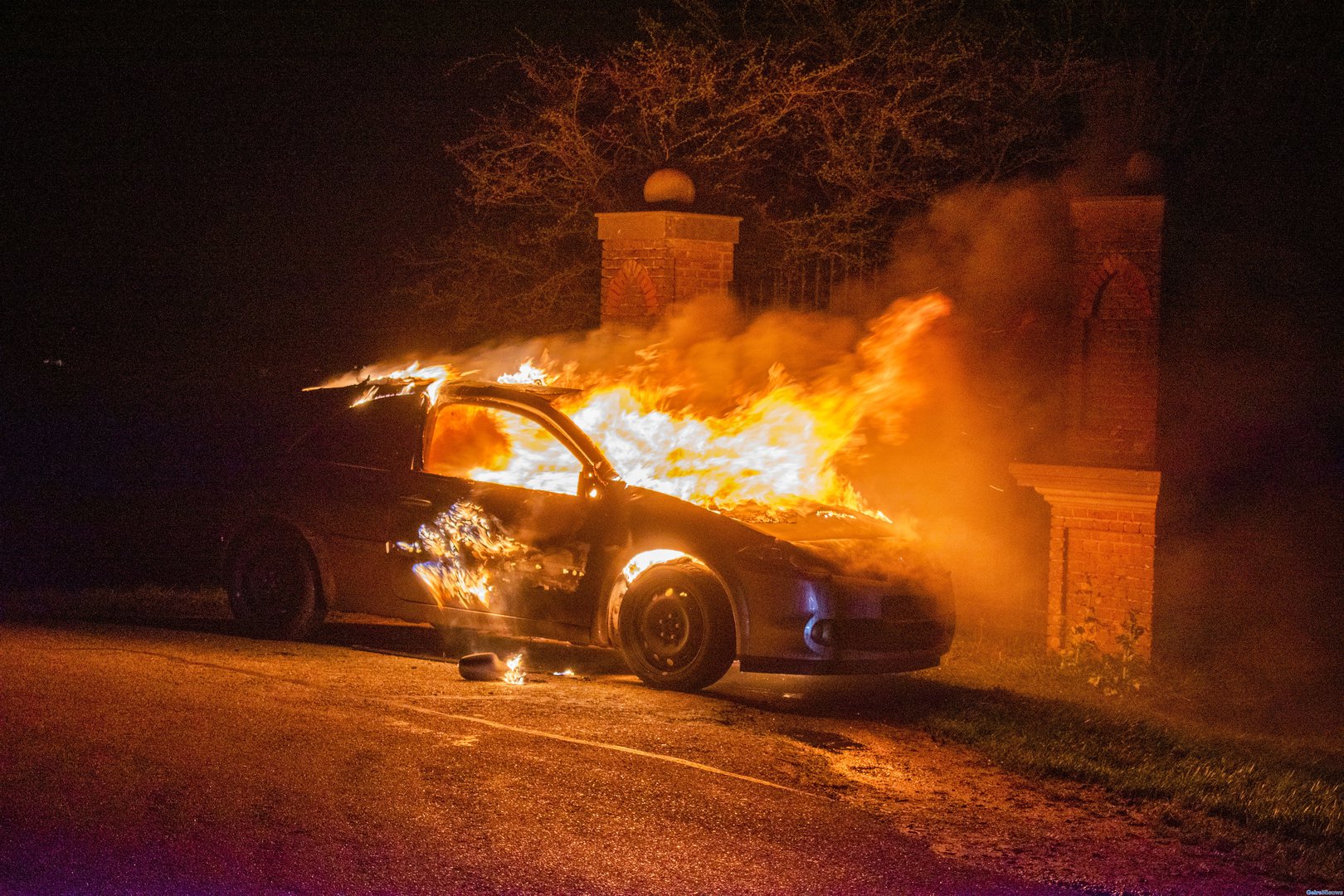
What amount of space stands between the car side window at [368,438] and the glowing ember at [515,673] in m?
1.35

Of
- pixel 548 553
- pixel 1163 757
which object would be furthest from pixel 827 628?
pixel 1163 757

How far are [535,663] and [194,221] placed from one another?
43.8ft

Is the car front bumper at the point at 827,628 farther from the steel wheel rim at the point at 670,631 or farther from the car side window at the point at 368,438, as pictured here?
the car side window at the point at 368,438

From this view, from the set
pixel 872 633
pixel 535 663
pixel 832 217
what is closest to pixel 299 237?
pixel 832 217

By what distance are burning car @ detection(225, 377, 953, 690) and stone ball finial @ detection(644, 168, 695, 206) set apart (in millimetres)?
3341

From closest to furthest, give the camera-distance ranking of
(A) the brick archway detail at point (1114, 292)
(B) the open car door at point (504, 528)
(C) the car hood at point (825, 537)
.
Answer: (C) the car hood at point (825, 537), (B) the open car door at point (504, 528), (A) the brick archway detail at point (1114, 292)

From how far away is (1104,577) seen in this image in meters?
10.1

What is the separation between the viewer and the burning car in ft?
25.9

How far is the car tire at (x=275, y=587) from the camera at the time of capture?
909 centimetres

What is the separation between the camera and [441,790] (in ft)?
19.0

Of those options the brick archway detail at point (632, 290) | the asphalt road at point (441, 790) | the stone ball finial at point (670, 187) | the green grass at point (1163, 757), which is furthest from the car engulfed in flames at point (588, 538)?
the stone ball finial at point (670, 187)

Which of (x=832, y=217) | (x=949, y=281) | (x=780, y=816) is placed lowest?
(x=780, y=816)

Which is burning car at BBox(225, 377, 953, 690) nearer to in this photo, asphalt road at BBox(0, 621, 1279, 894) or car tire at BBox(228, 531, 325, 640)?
car tire at BBox(228, 531, 325, 640)

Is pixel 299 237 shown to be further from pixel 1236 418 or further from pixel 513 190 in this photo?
pixel 1236 418
